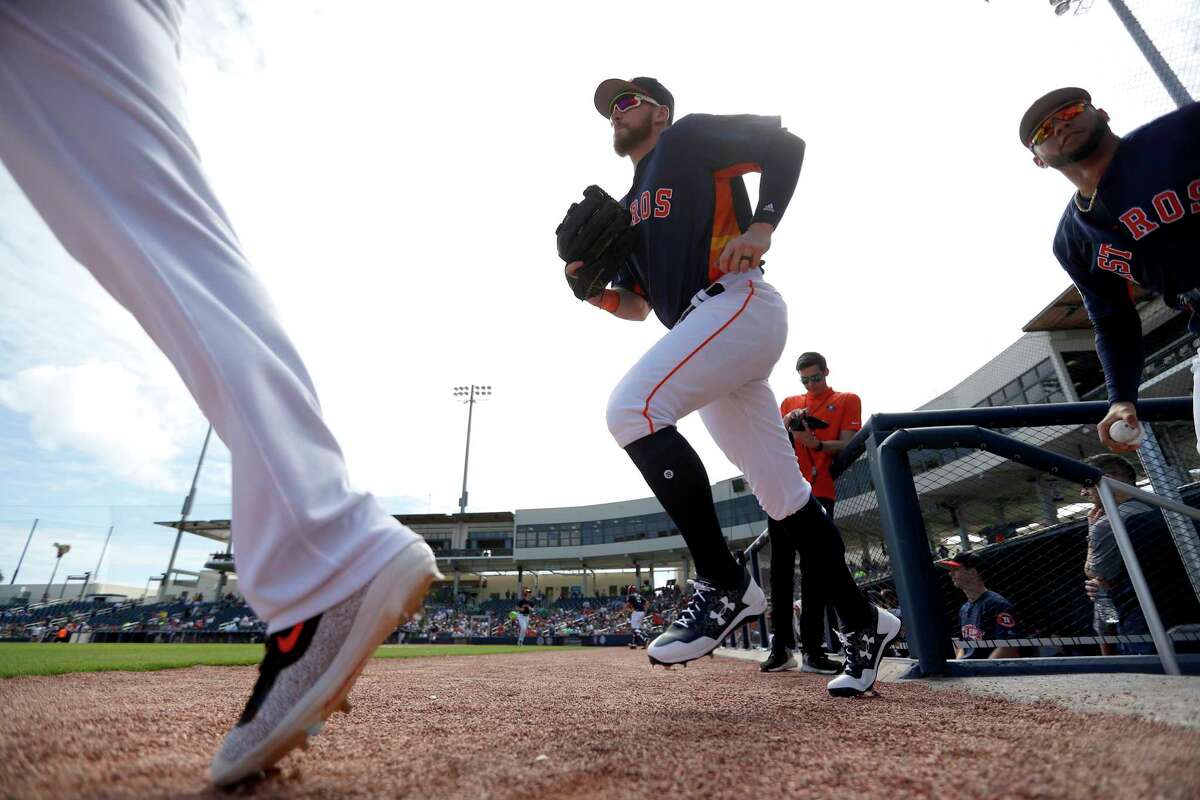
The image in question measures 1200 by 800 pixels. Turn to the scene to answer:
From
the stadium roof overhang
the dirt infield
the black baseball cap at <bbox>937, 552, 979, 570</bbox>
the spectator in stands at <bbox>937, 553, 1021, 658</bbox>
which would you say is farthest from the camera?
the stadium roof overhang

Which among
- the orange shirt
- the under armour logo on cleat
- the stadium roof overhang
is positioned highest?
the stadium roof overhang

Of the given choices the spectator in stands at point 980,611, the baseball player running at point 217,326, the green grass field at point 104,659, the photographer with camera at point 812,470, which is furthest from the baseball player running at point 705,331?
the green grass field at point 104,659

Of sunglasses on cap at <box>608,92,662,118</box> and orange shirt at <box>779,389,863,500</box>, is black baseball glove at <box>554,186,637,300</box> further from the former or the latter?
orange shirt at <box>779,389,863,500</box>

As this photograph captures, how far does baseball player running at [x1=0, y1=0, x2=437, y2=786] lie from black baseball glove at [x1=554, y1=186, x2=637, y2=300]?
1.07 meters

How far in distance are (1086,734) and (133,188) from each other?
1787 mm

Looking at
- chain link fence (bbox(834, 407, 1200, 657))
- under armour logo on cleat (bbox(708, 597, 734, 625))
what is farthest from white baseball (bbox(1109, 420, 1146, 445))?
under armour logo on cleat (bbox(708, 597, 734, 625))

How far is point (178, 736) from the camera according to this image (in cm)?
115

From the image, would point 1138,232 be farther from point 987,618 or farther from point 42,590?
point 42,590

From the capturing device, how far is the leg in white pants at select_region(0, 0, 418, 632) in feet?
2.76

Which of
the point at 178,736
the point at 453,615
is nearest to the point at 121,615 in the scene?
the point at 453,615

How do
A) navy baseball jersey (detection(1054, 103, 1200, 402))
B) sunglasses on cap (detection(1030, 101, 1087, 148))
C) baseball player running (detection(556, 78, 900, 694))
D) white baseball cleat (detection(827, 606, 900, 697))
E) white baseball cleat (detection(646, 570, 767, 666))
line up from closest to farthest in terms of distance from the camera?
1. white baseball cleat (detection(646, 570, 767, 666))
2. baseball player running (detection(556, 78, 900, 694))
3. white baseball cleat (detection(827, 606, 900, 697))
4. navy baseball jersey (detection(1054, 103, 1200, 402))
5. sunglasses on cap (detection(1030, 101, 1087, 148))

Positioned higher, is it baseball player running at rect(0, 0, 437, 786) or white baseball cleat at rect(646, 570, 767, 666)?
baseball player running at rect(0, 0, 437, 786)

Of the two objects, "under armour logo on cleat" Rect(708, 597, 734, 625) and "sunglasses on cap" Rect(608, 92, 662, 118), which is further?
"sunglasses on cap" Rect(608, 92, 662, 118)

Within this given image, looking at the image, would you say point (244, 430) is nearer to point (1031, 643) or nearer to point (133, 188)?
point (133, 188)
